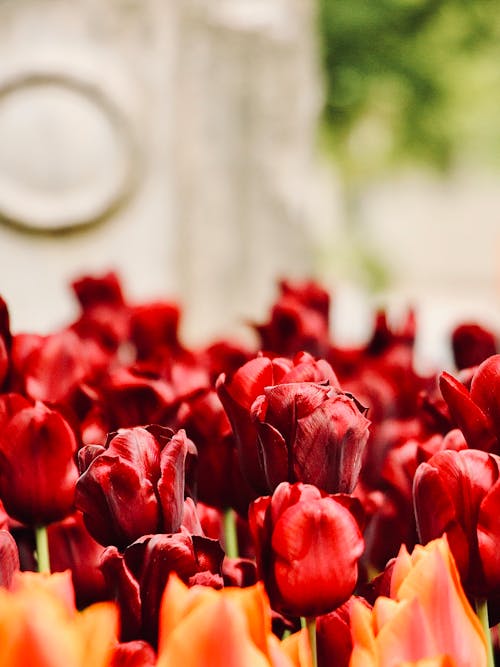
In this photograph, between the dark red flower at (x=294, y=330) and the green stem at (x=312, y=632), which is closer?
the green stem at (x=312, y=632)

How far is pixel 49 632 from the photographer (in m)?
0.40

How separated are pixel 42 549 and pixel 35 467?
49 millimetres

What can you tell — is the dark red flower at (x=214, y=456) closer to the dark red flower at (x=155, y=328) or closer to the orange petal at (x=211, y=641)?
the orange petal at (x=211, y=641)

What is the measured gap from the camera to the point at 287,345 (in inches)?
45.1

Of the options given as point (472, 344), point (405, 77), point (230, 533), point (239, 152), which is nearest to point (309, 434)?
point (230, 533)

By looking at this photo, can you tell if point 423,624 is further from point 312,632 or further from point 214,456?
point 214,456

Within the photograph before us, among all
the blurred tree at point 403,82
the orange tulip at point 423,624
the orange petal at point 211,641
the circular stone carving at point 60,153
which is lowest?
the orange tulip at point 423,624

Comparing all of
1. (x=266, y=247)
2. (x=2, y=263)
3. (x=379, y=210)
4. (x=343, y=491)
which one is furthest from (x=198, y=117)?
(x=379, y=210)

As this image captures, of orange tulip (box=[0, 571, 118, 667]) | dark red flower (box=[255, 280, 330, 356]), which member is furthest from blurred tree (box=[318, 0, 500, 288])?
orange tulip (box=[0, 571, 118, 667])

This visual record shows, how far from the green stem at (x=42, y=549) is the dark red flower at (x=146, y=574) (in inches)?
5.5

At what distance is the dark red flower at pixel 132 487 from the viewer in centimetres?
53

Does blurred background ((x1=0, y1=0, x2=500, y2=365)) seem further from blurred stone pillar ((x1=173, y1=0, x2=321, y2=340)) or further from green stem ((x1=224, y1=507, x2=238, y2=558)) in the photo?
green stem ((x1=224, y1=507, x2=238, y2=558))

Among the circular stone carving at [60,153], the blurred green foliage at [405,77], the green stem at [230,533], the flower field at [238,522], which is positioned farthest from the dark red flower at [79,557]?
the blurred green foliage at [405,77]

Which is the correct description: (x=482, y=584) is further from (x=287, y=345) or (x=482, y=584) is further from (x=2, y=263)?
(x=2, y=263)
